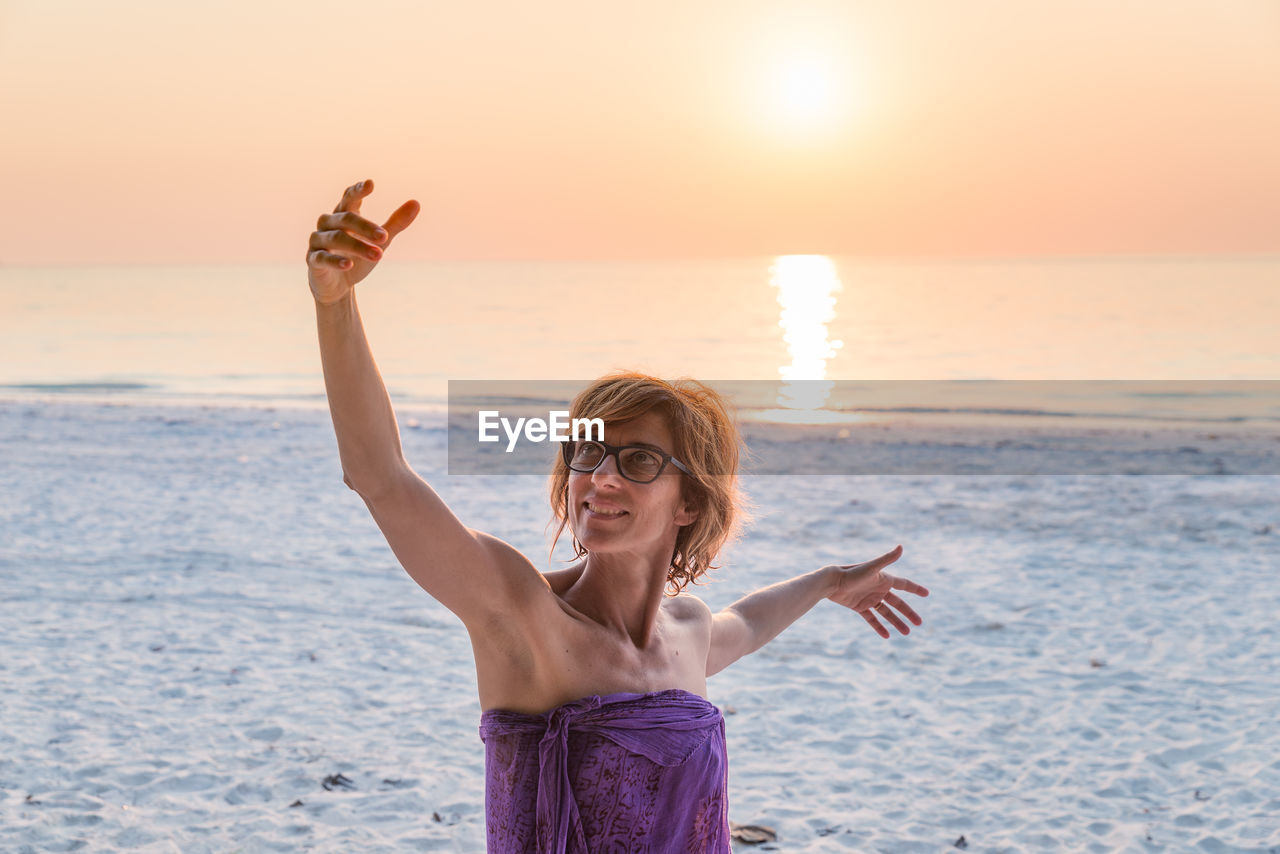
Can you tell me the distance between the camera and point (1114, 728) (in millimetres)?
5902

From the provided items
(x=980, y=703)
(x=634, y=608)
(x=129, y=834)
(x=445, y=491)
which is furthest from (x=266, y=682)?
(x=445, y=491)

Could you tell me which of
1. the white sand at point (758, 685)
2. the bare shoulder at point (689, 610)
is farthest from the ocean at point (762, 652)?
the bare shoulder at point (689, 610)

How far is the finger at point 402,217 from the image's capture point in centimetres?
175

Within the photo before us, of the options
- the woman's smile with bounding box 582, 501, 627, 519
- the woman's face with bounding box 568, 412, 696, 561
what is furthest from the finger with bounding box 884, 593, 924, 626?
the woman's smile with bounding box 582, 501, 627, 519

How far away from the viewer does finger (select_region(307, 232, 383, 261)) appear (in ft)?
5.37

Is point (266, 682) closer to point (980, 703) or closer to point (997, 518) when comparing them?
point (980, 703)

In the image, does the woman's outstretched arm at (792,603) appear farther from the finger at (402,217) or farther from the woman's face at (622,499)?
the finger at (402,217)

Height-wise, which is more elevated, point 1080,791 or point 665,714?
point 665,714

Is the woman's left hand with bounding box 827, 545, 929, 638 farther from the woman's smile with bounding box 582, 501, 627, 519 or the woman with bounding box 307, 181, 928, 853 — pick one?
the woman's smile with bounding box 582, 501, 627, 519

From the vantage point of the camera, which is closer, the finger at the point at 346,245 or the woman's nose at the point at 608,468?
the finger at the point at 346,245

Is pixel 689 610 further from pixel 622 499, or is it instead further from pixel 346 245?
pixel 346 245

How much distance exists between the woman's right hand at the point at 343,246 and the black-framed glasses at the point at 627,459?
802 mm

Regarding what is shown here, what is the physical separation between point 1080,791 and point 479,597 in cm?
412

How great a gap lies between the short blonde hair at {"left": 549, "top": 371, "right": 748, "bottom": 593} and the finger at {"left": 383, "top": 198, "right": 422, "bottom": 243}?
2.44 ft
